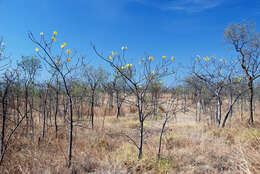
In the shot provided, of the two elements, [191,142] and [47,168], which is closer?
[47,168]

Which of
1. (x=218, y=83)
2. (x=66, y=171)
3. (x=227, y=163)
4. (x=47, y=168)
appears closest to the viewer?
(x=47, y=168)

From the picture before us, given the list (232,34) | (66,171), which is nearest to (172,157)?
→ (66,171)

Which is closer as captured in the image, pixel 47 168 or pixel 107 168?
pixel 47 168

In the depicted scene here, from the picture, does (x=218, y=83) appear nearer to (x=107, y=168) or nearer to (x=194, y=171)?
(x=194, y=171)

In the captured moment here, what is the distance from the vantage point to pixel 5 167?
2475mm

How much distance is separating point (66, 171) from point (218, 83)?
630cm

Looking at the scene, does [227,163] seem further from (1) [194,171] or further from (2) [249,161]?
(1) [194,171]

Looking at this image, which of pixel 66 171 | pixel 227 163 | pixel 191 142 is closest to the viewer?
pixel 66 171

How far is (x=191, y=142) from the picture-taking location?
442 centimetres

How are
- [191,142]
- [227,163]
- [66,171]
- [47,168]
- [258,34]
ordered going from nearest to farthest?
[47,168], [66,171], [227,163], [191,142], [258,34]

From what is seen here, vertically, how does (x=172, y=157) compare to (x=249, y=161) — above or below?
below

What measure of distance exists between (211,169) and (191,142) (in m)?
1.59

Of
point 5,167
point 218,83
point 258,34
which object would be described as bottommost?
point 5,167

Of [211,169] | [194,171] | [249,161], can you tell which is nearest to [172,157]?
[194,171]
